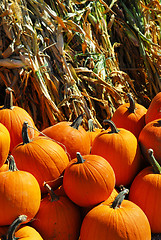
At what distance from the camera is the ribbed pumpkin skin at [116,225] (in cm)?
162

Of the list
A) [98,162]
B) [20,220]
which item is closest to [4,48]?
[98,162]

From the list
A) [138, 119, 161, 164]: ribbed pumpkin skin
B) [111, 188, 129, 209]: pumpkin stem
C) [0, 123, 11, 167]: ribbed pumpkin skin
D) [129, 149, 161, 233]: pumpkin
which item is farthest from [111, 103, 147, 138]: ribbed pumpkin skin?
[0, 123, 11, 167]: ribbed pumpkin skin

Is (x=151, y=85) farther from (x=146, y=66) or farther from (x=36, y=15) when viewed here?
(x=36, y=15)

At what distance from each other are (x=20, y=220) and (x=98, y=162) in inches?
21.0

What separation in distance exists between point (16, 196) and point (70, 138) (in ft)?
1.91

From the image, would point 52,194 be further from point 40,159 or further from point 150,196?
point 150,196

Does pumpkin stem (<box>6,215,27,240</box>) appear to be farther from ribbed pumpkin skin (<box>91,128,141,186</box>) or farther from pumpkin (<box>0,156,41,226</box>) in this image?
ribbed pumpkin skin (<box>91,128,141,186</box>)

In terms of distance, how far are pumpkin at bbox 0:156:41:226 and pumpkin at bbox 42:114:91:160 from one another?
42 cm

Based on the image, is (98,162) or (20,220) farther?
(98,162)

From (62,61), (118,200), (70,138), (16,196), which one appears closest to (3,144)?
(16,196)

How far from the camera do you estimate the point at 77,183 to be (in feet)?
5.75

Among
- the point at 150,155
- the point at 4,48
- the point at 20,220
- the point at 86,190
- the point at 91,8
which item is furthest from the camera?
the point at 91,8

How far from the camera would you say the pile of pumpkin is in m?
1.63

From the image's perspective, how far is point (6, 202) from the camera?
5.25 ft
